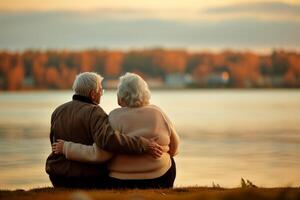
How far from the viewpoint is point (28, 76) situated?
93875 mm

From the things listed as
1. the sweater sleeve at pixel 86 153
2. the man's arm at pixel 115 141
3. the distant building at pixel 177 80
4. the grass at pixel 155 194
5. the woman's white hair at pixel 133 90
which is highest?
the woman's white hair at pixel 133 90

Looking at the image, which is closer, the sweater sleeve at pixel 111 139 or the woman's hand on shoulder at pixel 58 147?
the sweater sleeve at pixel 111 139

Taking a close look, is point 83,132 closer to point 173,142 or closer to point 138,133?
point 138,133

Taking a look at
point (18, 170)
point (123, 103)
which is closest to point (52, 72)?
point (18, 170)

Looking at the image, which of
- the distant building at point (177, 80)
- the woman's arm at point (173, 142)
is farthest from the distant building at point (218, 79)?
the woman's arm at point (173, 142)

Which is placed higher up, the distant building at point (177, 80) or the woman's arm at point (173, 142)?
the woman's arm at point (173, 142)

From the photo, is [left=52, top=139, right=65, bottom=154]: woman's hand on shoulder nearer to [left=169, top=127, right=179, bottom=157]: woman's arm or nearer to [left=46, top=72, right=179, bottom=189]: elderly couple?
[left=46, top=72, right=179, bottom=189]: elderly couple

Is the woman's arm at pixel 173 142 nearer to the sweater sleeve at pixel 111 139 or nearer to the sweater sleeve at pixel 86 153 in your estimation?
the sweater sleeve at pixel 111 139

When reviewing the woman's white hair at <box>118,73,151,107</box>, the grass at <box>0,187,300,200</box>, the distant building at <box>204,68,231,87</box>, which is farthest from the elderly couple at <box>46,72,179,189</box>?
the distant building at <box>204,68,231,87</box>

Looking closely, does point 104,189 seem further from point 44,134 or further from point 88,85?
point 44,134

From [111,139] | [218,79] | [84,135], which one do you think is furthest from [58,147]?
[218,79]

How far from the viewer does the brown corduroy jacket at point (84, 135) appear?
7.41m

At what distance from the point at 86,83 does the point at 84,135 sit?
45 centimetres

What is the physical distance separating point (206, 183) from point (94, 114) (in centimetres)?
406
